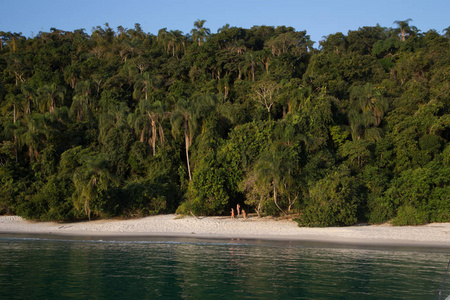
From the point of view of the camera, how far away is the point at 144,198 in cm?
3272

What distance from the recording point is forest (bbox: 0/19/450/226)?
29.2 m

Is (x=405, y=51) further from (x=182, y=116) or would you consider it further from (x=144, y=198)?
Answer: (x=144, y=198)

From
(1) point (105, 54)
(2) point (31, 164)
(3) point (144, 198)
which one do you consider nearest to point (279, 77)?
(3) point (144, 198)

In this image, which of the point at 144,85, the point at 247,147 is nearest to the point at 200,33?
the point at 144,85

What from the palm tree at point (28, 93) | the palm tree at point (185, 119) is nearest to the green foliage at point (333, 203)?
the palm tree at point (185, 119)

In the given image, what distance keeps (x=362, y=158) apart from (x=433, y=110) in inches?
324

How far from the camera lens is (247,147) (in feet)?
108

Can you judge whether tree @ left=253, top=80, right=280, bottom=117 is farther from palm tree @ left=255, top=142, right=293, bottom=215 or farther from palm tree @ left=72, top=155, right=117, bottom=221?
palm tree @ left=72, top=155, right=117, bottom=221

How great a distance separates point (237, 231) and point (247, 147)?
7661 millimetres

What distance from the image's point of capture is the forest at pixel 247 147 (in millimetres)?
Result: 29188

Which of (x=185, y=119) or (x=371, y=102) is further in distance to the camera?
(x=371, y=102)

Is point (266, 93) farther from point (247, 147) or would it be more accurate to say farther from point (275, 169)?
point (275, 169)

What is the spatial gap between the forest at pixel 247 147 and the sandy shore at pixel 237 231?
113 centimetres

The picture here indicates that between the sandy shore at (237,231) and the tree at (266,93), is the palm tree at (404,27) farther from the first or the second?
the sandy shore at (237,231)
